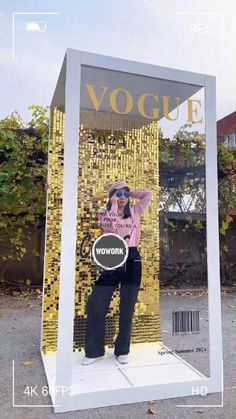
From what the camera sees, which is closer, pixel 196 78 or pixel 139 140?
pixel 196 78

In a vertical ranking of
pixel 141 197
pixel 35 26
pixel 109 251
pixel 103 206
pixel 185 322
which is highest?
pixel 35 26

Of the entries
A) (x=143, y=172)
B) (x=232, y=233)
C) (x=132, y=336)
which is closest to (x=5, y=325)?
(x=132, y=336)

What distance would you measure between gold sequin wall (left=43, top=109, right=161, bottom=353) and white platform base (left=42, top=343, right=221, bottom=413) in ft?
0.91

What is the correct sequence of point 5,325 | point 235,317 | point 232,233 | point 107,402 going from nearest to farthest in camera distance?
point 107,402
point 5,325
point 235,317
point 232,233

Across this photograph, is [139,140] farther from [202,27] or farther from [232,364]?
[232,364]

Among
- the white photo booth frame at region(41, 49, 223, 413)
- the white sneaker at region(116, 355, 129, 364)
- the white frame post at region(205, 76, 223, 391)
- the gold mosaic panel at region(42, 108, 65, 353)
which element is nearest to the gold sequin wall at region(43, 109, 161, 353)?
the gold mosaic panel at region(42, 108, 65, 353)

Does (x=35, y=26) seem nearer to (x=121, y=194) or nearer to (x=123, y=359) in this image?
(x=121, y=194)

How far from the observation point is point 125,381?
2.28 metres

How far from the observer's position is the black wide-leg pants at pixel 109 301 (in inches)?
105

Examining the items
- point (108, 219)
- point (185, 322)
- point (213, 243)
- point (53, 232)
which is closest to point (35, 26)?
point (108, 219)

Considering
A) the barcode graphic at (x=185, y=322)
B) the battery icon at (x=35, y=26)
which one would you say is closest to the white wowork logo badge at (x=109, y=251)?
the barcode graphic at (x=185, y=322)

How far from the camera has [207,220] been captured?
2354 mm

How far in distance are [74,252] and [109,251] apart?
0.44 m

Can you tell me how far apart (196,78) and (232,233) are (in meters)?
3.92
